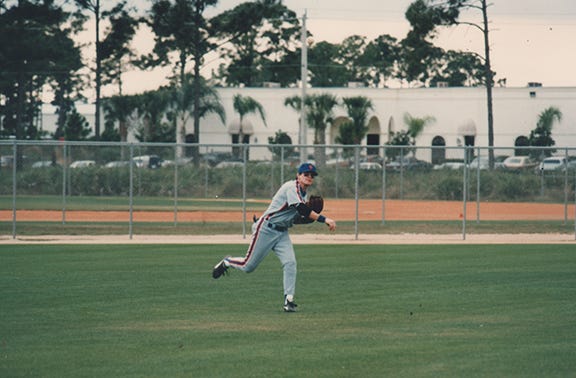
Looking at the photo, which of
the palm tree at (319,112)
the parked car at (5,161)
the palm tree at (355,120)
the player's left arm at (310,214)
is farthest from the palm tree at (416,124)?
the player's left arm at (310,214)

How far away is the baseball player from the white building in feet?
179

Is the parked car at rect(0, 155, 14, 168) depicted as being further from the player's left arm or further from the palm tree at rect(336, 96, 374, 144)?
the palm tree at rect(336, 96, 374, 144)

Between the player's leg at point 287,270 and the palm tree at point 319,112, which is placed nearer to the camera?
the player's leg at point 287,270

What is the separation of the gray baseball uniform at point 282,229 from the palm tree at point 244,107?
60277 millimetres

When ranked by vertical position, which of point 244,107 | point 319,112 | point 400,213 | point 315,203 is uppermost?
point 244,107

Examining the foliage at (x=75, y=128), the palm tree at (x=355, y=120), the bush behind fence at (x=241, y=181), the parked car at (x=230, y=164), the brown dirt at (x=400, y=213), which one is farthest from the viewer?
the foliage at (x=75, y=128)

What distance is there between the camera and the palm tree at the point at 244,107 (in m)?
74.1

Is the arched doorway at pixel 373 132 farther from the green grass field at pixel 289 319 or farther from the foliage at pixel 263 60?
the green grass field at pixel 289 319

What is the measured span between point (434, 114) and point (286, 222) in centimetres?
6080

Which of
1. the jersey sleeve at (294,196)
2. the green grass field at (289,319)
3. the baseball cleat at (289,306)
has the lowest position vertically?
the green grass field at (289,319)

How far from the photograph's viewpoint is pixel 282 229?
13594 millimetres

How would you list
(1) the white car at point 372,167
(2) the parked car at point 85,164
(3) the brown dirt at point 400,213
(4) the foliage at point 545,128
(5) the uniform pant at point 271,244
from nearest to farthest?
(5) the uniform pant at point 271,244 → (3) the brown dirt at point 400,213 → (2) the parked car at point 85,164 → (1) the white car at point 372,167 → (4) the foliage at point 545,128

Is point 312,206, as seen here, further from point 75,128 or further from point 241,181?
point 75,128

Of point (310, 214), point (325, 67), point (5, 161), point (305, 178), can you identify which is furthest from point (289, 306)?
point (325, 67)
